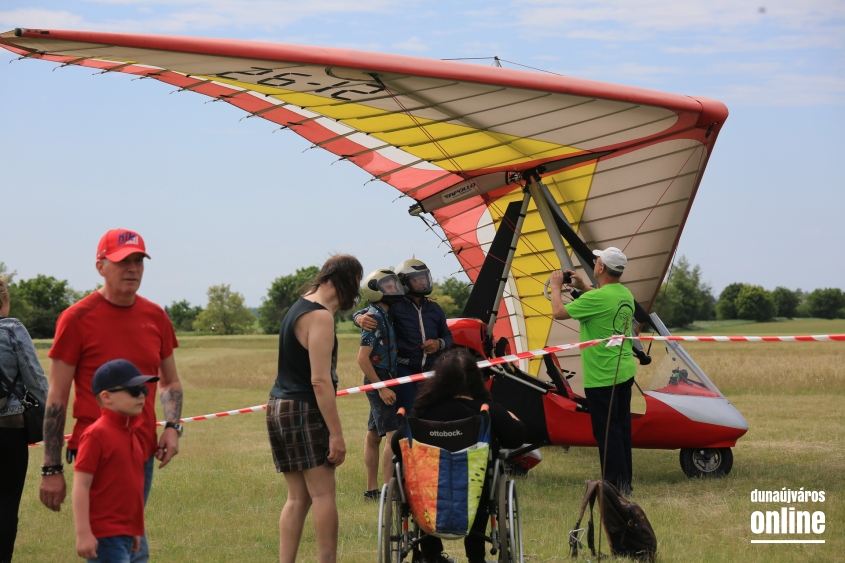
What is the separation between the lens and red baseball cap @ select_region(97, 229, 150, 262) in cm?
316

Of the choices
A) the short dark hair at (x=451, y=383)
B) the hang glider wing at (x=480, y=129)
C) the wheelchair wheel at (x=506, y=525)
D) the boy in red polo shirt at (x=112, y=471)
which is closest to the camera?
the boy in red polo shirt at (x=112, y=471)

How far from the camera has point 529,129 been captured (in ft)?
21.0

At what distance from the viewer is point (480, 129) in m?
6.48

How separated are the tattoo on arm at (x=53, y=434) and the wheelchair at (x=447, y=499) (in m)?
1.26

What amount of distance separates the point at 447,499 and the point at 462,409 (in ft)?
1.31

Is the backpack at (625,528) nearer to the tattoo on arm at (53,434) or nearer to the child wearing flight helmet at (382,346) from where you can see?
the child wearing flight helmet at (382,346)

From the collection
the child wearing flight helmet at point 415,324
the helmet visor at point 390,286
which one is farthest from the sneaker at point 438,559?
the helmet visor at point 390,286

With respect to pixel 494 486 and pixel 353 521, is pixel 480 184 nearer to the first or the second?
pixel 353 521

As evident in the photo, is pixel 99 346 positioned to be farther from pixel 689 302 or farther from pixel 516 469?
pixel 689 302

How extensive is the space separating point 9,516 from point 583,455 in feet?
17.8

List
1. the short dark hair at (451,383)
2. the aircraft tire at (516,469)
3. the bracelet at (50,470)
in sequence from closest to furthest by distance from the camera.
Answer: the bracelet at (50,470) < the short dark hair at (451,383) < the aircraft tire at (516,469)

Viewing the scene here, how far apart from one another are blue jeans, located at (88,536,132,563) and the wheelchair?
1.05 m

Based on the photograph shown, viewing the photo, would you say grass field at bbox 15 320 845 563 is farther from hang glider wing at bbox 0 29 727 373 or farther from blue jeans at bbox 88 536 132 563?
blue jeans at bbox 88 536 132 563

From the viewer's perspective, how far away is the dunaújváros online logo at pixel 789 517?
16.0 ft
